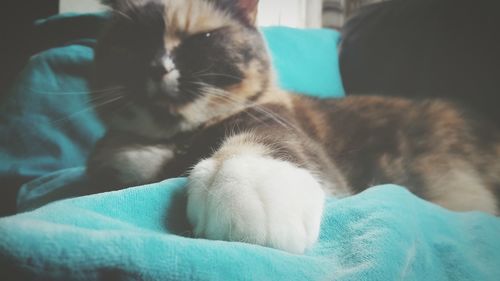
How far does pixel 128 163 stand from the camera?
699mm

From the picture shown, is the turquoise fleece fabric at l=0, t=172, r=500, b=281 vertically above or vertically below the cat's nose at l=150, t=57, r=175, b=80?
below

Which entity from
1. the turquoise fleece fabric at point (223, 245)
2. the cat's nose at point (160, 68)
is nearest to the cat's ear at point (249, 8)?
the cat's nose at point (160, 68)

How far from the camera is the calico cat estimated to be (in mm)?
422

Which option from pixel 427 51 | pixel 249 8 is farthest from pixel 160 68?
pixel 427 51

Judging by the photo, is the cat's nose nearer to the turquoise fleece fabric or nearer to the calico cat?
the calico cat

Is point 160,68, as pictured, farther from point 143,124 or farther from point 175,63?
point 143,124

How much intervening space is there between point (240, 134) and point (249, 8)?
376mm

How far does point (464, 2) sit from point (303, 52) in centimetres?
59

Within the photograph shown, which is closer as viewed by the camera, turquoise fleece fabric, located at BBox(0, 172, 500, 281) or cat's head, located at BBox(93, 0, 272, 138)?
turquoise fleece fabric, located at BBox(0, 172, 500, 281)

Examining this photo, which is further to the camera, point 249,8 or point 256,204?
point 249,8

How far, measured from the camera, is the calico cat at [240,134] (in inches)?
16.6

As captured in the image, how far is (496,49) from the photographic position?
39.2 inches

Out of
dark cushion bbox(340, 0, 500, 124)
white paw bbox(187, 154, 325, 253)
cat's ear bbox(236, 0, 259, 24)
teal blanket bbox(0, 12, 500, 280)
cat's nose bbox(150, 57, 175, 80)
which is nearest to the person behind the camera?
teal blanket bbox(0, 12, 500, 280)

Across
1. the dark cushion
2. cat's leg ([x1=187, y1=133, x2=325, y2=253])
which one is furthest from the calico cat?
the dark cushion
